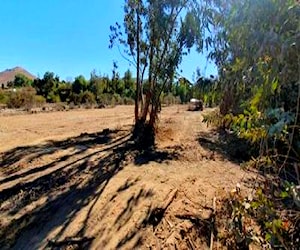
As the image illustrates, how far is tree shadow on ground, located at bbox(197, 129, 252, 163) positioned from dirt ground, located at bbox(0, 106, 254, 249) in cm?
14

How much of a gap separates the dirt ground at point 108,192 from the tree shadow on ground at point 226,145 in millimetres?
145

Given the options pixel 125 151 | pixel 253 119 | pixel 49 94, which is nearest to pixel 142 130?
pixel 125 151

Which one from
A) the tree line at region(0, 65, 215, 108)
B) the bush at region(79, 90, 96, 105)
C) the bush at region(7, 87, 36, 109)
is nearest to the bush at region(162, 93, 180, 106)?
the tree line at region(0, 65, 215, 108)

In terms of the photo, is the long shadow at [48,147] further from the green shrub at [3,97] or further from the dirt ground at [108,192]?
the green shrub at [3,97]

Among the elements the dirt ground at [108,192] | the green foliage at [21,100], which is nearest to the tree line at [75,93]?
the green foliage at [21,100]

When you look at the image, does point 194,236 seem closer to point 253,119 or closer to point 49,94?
point 253,119

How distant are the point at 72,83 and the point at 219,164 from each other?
24.4m

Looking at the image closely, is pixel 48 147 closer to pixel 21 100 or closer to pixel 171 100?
pixel 21 100

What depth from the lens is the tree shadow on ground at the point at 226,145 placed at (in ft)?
25.5

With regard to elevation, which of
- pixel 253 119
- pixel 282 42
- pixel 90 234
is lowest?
pixel 90 234

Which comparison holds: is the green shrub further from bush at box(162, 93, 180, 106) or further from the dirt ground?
the dirt ground

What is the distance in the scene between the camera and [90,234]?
13.2 feet

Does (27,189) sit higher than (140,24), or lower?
lower

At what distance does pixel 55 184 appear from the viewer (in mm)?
5492
